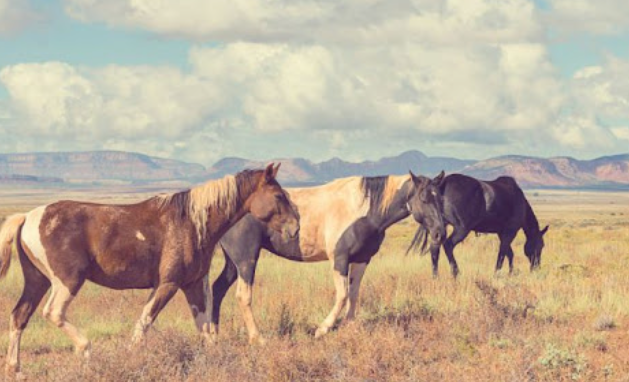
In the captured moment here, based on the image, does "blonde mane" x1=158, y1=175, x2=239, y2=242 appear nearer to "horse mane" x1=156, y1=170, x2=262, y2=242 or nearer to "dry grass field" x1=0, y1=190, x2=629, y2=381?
"horse mane" x1=156, y1=170, x2=262, y2=242

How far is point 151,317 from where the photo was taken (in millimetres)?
8102

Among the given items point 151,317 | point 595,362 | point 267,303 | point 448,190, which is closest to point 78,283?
point 151,317

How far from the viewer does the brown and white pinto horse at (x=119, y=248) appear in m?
7.94

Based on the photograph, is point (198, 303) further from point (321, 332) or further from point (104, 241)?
point (321, 332)

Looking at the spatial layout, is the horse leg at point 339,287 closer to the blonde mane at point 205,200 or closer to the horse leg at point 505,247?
the blonde mane at point 205,200

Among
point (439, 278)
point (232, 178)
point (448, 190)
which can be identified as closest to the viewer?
point (232, 178)

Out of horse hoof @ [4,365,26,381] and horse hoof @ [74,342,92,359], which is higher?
horse hoof @ [74,342,92,359]

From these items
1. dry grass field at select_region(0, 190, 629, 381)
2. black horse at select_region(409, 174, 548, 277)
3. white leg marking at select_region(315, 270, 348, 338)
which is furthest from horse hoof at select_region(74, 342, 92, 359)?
black horse at select_region(409, 174, 548, 277)

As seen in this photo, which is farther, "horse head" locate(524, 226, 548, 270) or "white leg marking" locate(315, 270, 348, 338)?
"horse head" locate(524, 226, 548, 270)

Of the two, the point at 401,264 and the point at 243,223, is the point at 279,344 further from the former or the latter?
the point at 401,264

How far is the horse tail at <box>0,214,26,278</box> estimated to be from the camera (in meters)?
8.06

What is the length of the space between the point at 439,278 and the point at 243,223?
567 cm

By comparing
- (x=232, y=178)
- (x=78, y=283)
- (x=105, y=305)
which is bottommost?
(x=105, y=305)

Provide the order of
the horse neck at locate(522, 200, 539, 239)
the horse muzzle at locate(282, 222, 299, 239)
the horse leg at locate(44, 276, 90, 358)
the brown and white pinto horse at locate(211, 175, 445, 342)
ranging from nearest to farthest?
1. the horse leg at locate(44, 276, 90, 358)
2. the horse muzzle at locate(282, 222, 299, 239)
3. the brown and white pinto horse at locate(211, 175, 445, 342)
4. the horse neck at locate(522, 200, 539, 239)
